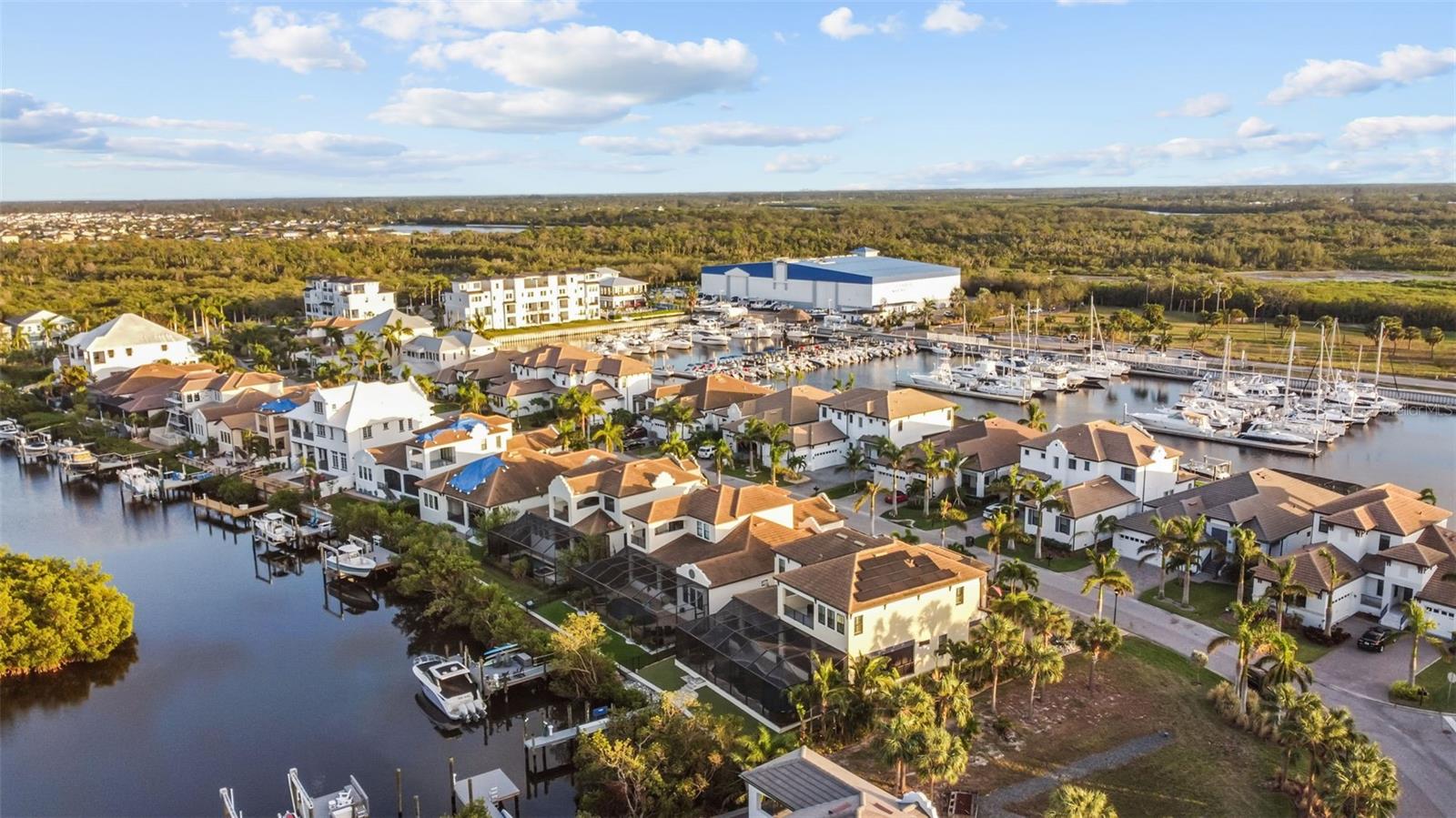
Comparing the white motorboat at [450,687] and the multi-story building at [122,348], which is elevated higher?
the multi-story building at [122,348]

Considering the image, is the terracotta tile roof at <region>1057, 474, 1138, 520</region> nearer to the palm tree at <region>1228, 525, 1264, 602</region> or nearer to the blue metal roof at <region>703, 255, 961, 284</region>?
the palm tree at <region>1228, 525, 1264, 602</region>

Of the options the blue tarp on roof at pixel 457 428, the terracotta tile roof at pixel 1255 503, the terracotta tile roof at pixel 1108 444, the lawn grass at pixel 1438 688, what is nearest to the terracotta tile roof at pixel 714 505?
the terracotta tile roof at pixel 1255 503

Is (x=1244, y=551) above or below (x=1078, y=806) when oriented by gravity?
below

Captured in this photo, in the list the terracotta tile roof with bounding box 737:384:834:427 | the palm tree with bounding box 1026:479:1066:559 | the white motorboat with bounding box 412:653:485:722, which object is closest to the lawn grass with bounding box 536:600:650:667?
the white motorboat with bounding box 412:653:485:722

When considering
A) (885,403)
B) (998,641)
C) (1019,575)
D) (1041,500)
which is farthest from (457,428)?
(998,641)

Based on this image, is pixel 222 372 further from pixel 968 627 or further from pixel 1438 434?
pixel 1438 434

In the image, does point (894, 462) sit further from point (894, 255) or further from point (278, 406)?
point (894, 255)

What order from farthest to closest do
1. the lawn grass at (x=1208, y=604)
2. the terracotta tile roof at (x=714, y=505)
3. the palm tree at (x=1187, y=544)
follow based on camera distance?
the terracotta tile roof at (x=714, y=505)
the palm tree at (x=1187, y=544)
the lawn grass at (x=1208, y=604)

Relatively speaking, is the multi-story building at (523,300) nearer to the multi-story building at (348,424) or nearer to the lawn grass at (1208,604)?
the multi-story building at (348,424)
